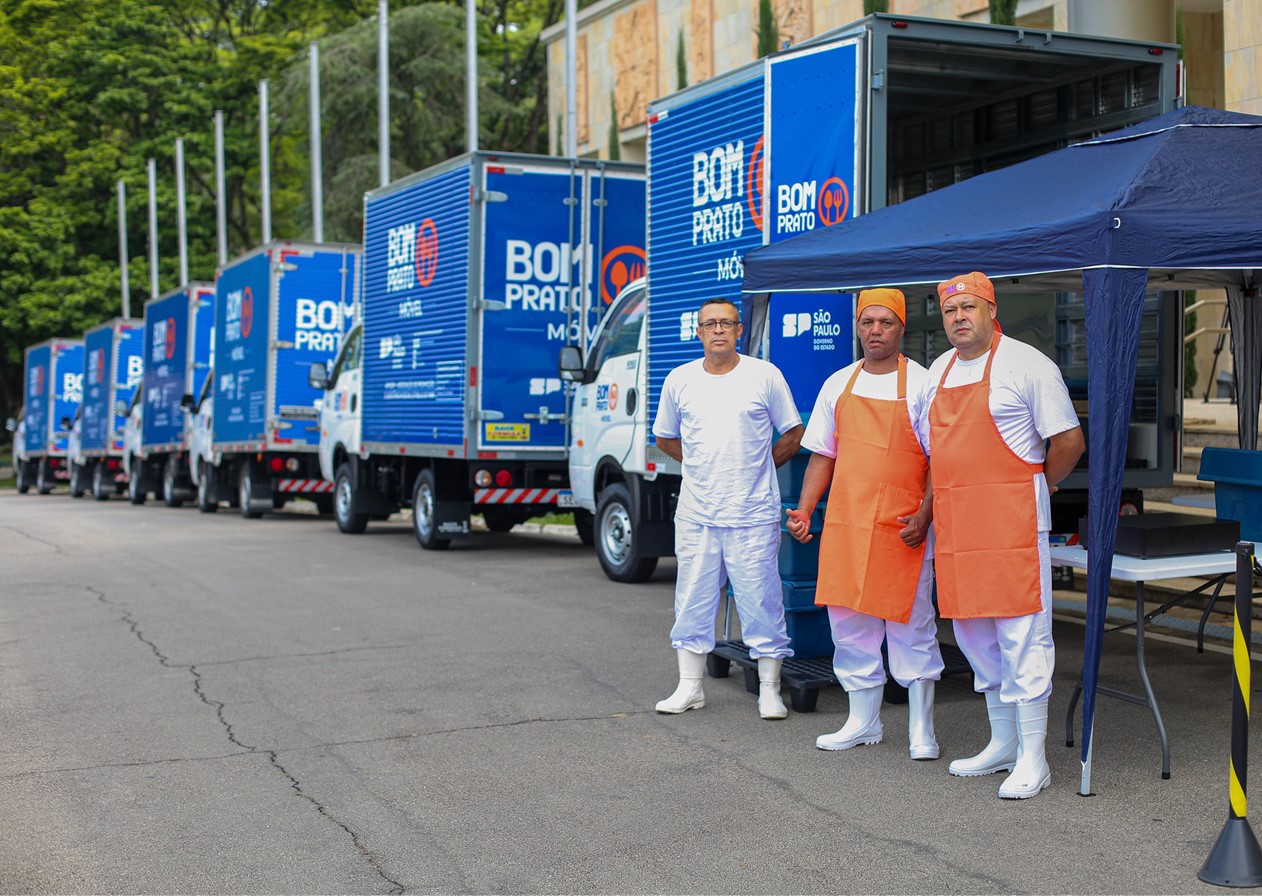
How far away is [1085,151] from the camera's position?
683 cm

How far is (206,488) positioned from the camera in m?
24.8

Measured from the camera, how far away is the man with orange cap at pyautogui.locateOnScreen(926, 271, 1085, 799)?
5562mm

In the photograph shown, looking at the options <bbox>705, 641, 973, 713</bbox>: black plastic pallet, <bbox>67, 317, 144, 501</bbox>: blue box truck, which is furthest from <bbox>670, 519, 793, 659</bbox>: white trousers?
<bbox>67, 317, 144, 501</bbox>: blue box truck

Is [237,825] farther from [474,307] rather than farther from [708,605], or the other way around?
[474,307]

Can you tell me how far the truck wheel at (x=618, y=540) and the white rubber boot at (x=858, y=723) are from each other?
18.5 ft

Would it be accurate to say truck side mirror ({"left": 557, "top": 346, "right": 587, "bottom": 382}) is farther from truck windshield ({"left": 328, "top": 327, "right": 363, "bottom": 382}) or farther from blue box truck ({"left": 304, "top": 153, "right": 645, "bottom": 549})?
truck windshield ({"left": 328, "top": 327, "right": 363, "bottom": 382})

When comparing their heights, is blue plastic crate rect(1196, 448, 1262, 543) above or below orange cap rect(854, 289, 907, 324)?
below

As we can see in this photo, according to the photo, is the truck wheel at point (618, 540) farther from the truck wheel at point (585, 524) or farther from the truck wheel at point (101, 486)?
the truck wheel at point (101, 486)

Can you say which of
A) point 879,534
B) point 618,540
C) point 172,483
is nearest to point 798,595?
point 879,534

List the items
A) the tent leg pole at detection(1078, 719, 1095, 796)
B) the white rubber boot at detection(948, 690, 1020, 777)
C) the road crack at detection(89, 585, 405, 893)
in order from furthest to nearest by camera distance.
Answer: the white rubber boot at detection(948, 690, 1020, 777) < the tent leg pole at detection(1078, 719, 1095, 796) < the road crack at detection(89, 585, 405, 893)

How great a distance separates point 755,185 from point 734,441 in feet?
10.8

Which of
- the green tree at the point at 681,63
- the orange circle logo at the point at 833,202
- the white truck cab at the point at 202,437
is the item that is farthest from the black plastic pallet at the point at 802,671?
the green tree at the point at 681,63

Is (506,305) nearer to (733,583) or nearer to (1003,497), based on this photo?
(733,583)

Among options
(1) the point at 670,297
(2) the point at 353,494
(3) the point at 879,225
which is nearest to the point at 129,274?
(2) the point at 353,494
